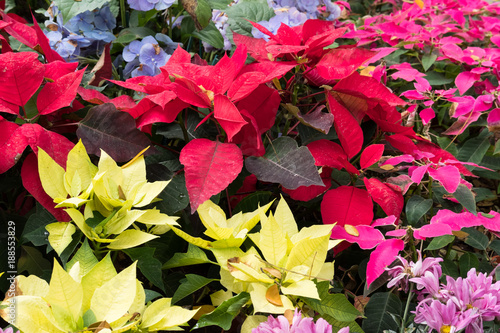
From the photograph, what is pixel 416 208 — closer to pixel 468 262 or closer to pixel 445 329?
pixel 468 262

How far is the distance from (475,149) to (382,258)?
0.61m

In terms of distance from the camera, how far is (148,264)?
0.73 meters

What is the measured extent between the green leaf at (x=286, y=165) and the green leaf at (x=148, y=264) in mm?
219

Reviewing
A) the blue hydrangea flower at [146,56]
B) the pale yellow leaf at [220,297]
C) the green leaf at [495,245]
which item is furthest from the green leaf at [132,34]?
the green leaf at [495,245]

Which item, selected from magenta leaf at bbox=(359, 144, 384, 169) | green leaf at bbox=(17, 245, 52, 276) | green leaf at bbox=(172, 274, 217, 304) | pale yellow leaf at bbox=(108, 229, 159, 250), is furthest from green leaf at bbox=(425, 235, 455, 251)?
green leaf at bbox=(17, 245, 52, 276)

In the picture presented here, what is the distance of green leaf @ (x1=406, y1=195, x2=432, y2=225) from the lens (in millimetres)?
840

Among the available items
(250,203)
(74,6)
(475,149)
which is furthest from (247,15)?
(475,149)

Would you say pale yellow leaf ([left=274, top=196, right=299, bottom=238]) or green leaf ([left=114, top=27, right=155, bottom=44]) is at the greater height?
green leaf ([left=114, top=27, right=155, bottom=44])

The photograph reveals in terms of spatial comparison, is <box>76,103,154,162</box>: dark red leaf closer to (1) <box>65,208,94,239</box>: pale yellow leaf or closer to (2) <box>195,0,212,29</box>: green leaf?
(1) <box>65,208,94,239</box>: pale yellow leaf

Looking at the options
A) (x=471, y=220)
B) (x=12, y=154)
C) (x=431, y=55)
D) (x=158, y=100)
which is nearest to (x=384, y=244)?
(x=471, y=220)

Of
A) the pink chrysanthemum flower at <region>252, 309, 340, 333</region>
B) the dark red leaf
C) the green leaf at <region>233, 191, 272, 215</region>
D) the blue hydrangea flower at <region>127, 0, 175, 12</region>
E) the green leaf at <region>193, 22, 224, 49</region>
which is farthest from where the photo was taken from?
the green leaf at <region>193, 22, 224, 49</region>

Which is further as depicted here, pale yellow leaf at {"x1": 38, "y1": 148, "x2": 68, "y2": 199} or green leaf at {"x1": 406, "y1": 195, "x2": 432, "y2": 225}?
green leaf at {"x1": 406, "y1": 195, "x2": 432, "y2": 225}

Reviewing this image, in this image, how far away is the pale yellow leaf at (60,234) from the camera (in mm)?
662

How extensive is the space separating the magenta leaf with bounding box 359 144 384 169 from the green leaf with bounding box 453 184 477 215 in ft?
0.51
